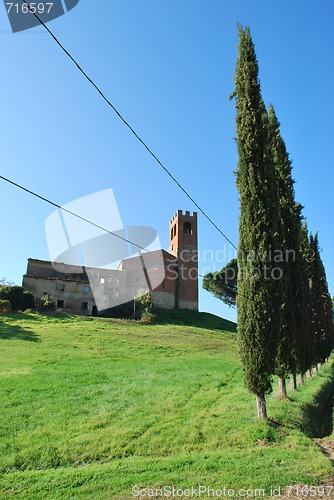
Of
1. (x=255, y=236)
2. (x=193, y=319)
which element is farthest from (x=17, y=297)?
(x=255, y=236)

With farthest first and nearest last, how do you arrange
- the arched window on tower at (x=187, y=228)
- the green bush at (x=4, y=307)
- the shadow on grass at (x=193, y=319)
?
the arched window on tower at (x=187, y=228) → the shadow on grass at (x=193, y=319) → the green bush at (x=4, y=307)

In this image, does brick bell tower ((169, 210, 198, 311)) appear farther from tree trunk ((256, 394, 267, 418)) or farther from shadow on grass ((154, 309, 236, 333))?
tree trunk ((256, 394, 267, 418))

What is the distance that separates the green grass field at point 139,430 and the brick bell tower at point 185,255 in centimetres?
3437

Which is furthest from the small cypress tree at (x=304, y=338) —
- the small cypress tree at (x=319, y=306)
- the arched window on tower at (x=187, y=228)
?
the arched window on tower at (x=187, y=228)

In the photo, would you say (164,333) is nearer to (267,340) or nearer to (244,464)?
(267,340)

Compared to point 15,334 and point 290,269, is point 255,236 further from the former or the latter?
point 15,334

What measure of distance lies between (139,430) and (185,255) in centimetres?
4815

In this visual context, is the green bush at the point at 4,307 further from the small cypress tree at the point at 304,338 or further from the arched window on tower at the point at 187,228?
the arched window on tower at the point at 187,228

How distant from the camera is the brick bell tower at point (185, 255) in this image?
54.2 metres

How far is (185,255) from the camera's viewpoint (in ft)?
187

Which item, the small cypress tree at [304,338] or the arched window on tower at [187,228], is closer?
the small cypress tree at [304,338]

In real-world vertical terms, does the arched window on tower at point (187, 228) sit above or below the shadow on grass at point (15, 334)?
above

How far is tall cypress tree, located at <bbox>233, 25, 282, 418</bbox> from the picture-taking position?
9.82m

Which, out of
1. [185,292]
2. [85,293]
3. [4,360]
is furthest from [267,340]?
[185,292]
